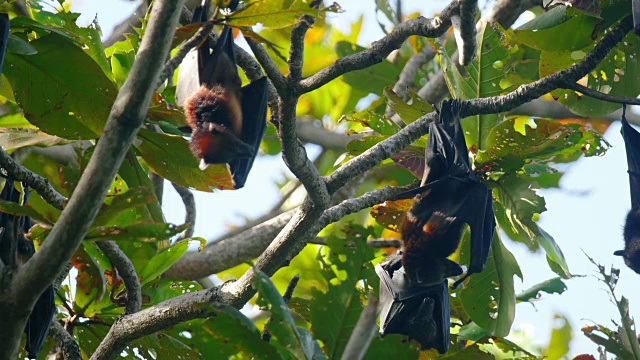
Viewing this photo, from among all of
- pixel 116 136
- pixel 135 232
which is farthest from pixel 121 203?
pixel 116 136

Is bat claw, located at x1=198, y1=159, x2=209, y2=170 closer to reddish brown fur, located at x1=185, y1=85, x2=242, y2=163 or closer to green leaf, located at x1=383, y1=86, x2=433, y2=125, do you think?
reddish brown fur, located at x1=185, y1=85, x2=242, y2=163

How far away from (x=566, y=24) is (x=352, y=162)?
1.71 meters

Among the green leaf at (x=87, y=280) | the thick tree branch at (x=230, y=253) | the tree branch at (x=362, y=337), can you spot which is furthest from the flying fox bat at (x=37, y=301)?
the thick tree branch at (x=230, y=253)

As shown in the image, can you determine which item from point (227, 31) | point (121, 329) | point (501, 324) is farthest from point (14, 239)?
point (501, 324)

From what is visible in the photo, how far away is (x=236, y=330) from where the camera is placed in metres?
2.87

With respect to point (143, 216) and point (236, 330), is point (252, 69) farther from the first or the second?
point (236, 330)

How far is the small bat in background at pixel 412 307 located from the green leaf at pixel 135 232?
277 cm

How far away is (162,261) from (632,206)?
14.8ft

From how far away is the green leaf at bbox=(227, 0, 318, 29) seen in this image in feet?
11.2

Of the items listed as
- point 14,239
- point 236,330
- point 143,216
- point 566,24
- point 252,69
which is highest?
point 566,24

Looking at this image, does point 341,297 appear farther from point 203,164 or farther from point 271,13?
point 203,164

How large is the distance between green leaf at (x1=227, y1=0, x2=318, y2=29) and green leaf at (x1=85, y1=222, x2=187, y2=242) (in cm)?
96

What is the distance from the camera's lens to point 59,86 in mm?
4387

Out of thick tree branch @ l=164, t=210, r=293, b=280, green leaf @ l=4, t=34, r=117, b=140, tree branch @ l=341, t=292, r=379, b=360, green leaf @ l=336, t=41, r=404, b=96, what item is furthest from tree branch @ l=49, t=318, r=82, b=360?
green leaf @ l=336, t=41, r=404, b=96
